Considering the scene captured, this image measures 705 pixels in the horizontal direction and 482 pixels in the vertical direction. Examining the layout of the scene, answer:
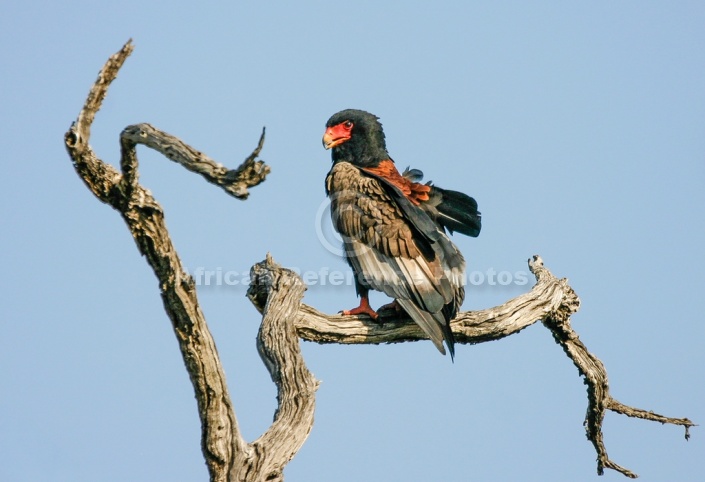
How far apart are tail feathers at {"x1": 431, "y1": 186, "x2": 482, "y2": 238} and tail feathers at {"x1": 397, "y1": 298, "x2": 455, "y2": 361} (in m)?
1.19

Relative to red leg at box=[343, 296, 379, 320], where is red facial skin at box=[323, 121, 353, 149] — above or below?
above

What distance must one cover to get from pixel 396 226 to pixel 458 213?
27.7 inches

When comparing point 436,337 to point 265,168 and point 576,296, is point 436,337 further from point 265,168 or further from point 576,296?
point 265,168

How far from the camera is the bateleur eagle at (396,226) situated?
19.7 feet

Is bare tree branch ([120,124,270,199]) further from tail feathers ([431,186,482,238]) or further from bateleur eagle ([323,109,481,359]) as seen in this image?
tail feathers ([431,186,482,238])

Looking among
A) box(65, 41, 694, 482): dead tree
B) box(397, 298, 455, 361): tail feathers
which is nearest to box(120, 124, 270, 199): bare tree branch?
box(65, 41, 694, 482): dead tree

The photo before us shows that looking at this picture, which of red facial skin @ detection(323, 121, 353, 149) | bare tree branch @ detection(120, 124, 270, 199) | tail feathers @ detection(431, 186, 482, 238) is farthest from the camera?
red facial skin @ detection(323, 121, 353, 149)

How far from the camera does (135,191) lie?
3930 mm

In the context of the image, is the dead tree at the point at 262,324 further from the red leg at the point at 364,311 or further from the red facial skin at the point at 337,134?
the red facial skin at the point at 337,134

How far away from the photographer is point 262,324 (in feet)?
17.4

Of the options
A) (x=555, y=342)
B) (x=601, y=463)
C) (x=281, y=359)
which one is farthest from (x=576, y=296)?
(x=281, y=359)

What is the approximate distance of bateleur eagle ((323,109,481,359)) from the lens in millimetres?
5996

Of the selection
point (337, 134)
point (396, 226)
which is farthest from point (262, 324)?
point (337, 134)

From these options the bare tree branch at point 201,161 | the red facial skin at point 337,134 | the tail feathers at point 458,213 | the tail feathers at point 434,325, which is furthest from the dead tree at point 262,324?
the red facial skin at point 337,134
